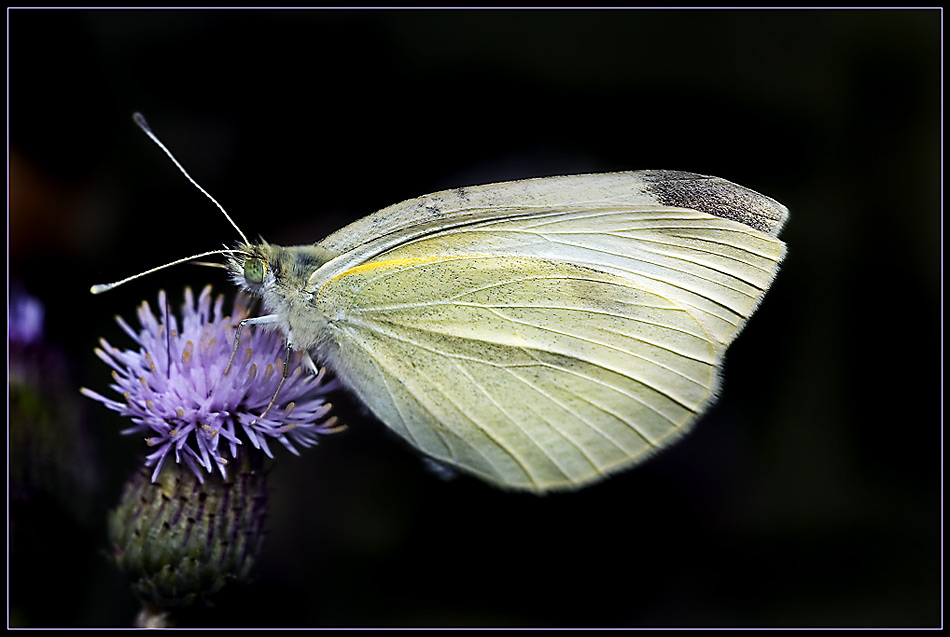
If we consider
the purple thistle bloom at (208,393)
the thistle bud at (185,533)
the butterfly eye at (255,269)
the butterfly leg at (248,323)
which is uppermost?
the butterfly eye at (255,269)

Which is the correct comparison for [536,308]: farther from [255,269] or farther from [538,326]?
[255,269]

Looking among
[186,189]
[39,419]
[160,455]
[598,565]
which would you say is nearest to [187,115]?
[186,189]

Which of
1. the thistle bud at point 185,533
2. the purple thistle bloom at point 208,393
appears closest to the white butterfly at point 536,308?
the purple thistle bloom at point 208,393

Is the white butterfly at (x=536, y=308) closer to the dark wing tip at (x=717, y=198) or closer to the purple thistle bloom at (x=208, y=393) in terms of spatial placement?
the dark wing tip at (x=717, y=198)

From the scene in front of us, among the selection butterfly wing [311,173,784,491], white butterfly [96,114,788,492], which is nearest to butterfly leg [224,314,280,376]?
white butterfly [96,114,788,492]

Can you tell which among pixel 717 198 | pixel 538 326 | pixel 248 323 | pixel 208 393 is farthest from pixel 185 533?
pixel 717 198

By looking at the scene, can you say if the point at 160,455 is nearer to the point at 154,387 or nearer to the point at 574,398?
the point at 154,387

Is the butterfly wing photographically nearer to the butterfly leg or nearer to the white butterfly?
the white butterfly
